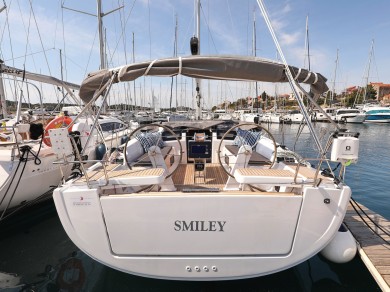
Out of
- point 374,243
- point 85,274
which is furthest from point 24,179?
point 374,243

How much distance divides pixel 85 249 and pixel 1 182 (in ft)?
9.11

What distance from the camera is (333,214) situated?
2338mm

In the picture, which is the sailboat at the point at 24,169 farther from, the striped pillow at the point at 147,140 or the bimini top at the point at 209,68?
the bimini top at the point at 209,68

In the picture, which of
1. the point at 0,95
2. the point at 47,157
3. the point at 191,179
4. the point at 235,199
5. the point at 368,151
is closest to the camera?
the point at 235,199

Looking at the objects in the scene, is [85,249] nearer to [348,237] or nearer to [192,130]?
[348,237]

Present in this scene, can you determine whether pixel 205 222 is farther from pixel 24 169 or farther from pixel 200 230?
pixel 24 169

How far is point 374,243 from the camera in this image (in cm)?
328

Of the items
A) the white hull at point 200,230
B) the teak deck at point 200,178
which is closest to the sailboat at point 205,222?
the white hull at point 200,230

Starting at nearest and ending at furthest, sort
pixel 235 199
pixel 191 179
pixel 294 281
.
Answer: pixel 235 199 → pixel 294 281 → pixel 191 179

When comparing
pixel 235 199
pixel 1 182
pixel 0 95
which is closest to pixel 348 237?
pixel 235 199

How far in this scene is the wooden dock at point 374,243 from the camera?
2701mm

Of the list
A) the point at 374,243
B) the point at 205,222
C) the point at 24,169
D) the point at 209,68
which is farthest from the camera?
the point at 24,169

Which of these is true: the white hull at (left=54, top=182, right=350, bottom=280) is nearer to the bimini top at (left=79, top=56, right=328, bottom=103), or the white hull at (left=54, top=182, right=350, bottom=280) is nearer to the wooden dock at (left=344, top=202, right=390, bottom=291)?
the wooden dock at (left=344, top=202, right=390, bottom=291)

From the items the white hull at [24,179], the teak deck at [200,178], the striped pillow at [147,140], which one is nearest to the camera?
the teak deck at [200,178]
